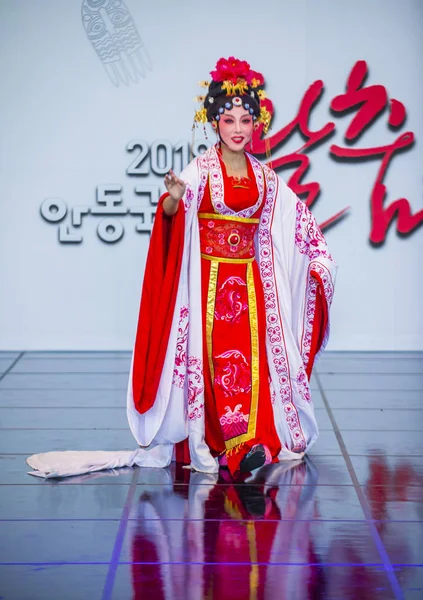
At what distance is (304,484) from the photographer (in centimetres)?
330

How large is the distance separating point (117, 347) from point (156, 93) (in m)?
1.52

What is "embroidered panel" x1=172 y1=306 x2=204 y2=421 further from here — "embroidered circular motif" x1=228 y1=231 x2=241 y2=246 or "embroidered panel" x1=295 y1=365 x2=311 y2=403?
"embroidered panel" x1=295 y1=365 x2=311 y2=403

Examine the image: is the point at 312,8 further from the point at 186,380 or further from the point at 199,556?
the point at 199,556

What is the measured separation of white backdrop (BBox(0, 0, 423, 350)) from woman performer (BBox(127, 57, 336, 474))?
284 cm

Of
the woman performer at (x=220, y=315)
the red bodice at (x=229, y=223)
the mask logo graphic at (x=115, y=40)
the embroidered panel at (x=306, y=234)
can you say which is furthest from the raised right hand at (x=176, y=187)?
the mask logo graphic at (x=115, y=40)

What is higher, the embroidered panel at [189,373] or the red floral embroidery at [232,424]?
the embroidered panel at [189,373]

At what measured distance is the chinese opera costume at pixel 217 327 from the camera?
346 cm

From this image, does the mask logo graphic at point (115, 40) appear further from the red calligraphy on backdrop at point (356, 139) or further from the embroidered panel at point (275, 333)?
the embroidered panel at point (275, 333)

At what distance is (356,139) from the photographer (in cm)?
642

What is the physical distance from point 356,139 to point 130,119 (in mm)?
1337

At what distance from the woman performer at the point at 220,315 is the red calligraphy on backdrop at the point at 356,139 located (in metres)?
2.80

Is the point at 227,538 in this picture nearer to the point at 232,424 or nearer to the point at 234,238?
the point at 232,424

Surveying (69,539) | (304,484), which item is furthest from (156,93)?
(69,539)

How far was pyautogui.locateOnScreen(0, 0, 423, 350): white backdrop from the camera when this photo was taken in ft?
20.9
